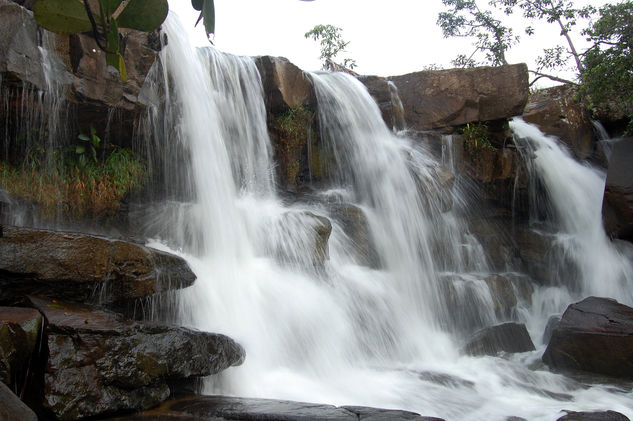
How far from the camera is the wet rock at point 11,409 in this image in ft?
8.91

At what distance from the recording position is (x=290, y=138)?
979 centimetres

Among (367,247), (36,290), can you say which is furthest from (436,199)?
(36,290)

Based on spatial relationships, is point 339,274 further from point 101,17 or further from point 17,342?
point 101,17

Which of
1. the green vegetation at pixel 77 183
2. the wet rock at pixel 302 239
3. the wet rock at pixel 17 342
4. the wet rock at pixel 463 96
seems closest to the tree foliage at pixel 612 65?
the wet rock at pixel 463 96

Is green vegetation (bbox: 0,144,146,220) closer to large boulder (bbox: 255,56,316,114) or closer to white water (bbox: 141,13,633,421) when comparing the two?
white water (bbox: 141,13,633,421)

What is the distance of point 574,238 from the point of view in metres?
11.2

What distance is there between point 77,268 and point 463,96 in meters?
9.43

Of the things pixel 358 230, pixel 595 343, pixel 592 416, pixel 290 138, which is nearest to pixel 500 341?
pixel 595 343

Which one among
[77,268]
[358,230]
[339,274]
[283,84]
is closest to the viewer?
[77,268]

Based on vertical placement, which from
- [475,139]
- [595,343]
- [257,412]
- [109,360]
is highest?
[475,139]

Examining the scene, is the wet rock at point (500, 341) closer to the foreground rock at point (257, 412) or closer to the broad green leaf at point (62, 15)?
the foreground rock at point (257, 412)

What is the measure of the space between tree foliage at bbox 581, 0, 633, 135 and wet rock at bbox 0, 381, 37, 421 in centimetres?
1173

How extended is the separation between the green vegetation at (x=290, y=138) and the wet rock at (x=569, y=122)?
6471 mm

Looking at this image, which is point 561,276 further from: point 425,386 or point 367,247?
point 425,386
